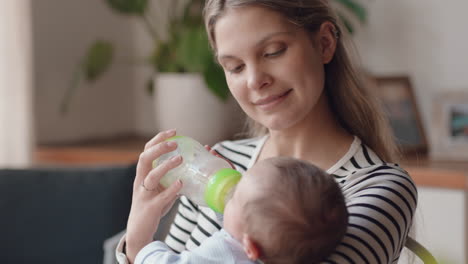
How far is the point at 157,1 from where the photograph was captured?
3367 millimetres

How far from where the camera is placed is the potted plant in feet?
9.16

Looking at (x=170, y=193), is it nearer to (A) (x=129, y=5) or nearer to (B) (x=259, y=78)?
(B) (x=259, y=78)

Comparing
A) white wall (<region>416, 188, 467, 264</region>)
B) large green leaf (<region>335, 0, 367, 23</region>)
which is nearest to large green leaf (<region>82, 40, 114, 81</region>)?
large green leaf (<region>335, 0, 367, 23</region>)

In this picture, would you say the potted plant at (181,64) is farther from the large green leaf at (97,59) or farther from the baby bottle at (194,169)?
the baby bottle at (194,169)

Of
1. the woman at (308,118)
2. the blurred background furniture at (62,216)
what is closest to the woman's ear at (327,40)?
the woman at (308,118)

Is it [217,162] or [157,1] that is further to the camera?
[157,1]

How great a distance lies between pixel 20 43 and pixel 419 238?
1.86 m

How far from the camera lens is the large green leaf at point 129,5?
3055 millimetres

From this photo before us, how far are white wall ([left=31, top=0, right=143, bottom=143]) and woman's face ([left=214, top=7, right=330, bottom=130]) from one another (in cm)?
218

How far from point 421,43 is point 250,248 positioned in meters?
2.13

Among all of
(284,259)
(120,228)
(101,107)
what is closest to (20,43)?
(101,107)

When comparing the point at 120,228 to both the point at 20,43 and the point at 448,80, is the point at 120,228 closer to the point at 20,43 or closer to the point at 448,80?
the point at 20,43

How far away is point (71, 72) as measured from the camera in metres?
3.33

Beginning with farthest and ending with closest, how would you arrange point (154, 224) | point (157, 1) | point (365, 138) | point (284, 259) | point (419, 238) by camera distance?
1. point (157, 1)
2. point (419, 238)
3. point (365, 138)
4. point (154, 224)
5. point (284, 259)
